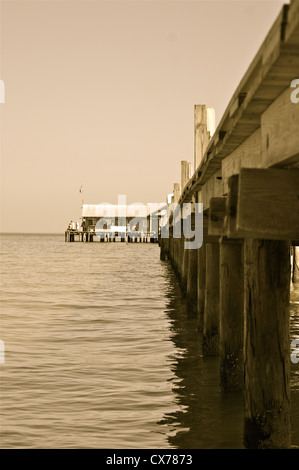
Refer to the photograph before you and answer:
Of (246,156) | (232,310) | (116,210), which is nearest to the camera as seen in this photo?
(246,156)

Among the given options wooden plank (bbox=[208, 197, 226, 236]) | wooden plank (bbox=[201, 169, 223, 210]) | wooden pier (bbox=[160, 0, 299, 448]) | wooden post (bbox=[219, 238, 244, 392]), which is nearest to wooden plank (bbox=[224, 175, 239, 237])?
wooden pier (bbox=[160, 0, 299, 448])

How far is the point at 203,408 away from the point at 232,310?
92cm

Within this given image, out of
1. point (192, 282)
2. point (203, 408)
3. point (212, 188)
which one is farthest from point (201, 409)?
point (192, 282)

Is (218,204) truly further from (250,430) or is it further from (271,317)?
(250,430)

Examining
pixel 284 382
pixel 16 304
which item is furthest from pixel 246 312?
pixel 16 304

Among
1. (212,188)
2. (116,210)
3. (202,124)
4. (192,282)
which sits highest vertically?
(116,210)

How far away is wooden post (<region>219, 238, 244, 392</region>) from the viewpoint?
20.0ft

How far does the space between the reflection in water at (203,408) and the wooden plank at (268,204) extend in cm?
220

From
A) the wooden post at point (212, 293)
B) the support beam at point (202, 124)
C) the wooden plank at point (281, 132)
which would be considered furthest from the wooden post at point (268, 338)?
the support beam at point (202, 124)

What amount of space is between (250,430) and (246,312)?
78 centimetres

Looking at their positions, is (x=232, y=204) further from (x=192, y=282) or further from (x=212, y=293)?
(x=192, y=282)

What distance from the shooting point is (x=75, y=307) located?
15430mm

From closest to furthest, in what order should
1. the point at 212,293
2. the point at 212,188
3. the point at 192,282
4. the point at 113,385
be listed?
1. the point at 113,385
2. the point at 212,188
3. the point at 212,293
4. the point at 192,282

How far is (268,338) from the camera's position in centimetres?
397
